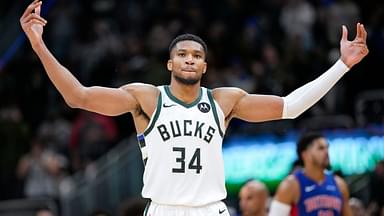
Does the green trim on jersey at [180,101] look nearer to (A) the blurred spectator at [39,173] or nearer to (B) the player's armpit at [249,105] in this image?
(B) the player's armpit at [249,105]

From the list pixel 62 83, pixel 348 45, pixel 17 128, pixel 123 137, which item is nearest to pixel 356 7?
pixel 123 137

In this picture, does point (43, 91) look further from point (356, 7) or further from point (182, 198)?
point (182, 198)

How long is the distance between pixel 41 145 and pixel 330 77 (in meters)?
9.22

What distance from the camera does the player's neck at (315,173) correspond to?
11.2 meters

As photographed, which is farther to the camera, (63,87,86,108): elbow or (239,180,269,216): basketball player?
(239,180,269,216): basketball player

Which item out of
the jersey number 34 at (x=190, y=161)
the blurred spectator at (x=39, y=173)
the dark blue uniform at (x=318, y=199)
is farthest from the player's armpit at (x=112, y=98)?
the blurred spectator at (x=39, y=173)

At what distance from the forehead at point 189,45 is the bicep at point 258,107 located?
1.78ft

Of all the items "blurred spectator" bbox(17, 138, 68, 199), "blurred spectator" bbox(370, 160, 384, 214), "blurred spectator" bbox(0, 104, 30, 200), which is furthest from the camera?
"blurred spectator" bbox(0, 104, 30, 200)

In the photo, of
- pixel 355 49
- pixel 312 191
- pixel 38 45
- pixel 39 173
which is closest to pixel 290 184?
pixel 312 191

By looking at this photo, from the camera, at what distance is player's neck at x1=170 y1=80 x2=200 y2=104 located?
8102 mm

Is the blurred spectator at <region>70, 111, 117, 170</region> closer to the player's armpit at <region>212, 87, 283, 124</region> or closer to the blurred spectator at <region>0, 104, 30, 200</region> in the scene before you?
the blurred spectator at <region>0, 104, 30, 200</region>

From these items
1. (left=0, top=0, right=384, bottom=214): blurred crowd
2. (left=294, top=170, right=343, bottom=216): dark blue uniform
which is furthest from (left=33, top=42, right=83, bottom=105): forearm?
(left=0, top=0, right=384, bottom=214): blurred crowd

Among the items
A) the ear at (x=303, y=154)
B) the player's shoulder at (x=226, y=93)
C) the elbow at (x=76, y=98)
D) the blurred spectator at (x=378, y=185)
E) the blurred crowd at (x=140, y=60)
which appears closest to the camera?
the elbow at (x=76, y=98)

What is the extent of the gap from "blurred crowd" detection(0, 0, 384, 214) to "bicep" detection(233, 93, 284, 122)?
697cm
